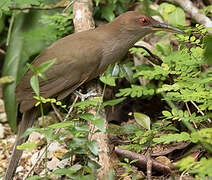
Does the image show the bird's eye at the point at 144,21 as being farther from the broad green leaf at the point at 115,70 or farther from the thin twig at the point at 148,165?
the thin twig at the point at 148,165

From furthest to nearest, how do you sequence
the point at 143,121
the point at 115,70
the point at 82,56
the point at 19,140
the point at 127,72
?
the point at 127,72 < the point at 115,70 < the point at 82,56 < the point at 19,140 < the point at 143,121

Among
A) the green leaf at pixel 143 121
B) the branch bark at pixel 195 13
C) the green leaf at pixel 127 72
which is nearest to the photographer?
the green leaf at pixel 143 121

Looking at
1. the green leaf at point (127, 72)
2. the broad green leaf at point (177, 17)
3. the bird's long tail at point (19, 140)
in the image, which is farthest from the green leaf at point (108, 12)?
the bird's long tail at point (19, 140)

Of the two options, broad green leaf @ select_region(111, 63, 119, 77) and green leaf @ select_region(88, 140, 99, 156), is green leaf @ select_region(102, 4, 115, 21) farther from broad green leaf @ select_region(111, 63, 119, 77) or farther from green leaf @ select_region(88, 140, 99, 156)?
green leaf @ select_region(88, 140, 99, 156)

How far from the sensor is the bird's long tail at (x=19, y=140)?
→ 2.99m

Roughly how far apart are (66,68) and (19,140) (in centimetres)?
86

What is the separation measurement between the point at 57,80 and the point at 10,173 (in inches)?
40.5

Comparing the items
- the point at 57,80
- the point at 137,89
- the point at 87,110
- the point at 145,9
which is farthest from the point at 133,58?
the point at 87,110

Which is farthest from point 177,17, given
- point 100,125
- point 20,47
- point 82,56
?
point 100,125

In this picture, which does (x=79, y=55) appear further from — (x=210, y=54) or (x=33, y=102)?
(x=210, y=54)

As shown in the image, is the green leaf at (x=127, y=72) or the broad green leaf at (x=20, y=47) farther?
the broad green leaf at (x=20, y=47)

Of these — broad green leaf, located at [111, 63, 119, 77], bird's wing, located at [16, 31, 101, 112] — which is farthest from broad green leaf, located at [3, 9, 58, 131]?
broad green leaf, located at [111, 63, 119, 77]

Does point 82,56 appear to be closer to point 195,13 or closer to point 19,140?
point 19,140

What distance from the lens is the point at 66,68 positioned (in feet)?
10.8
